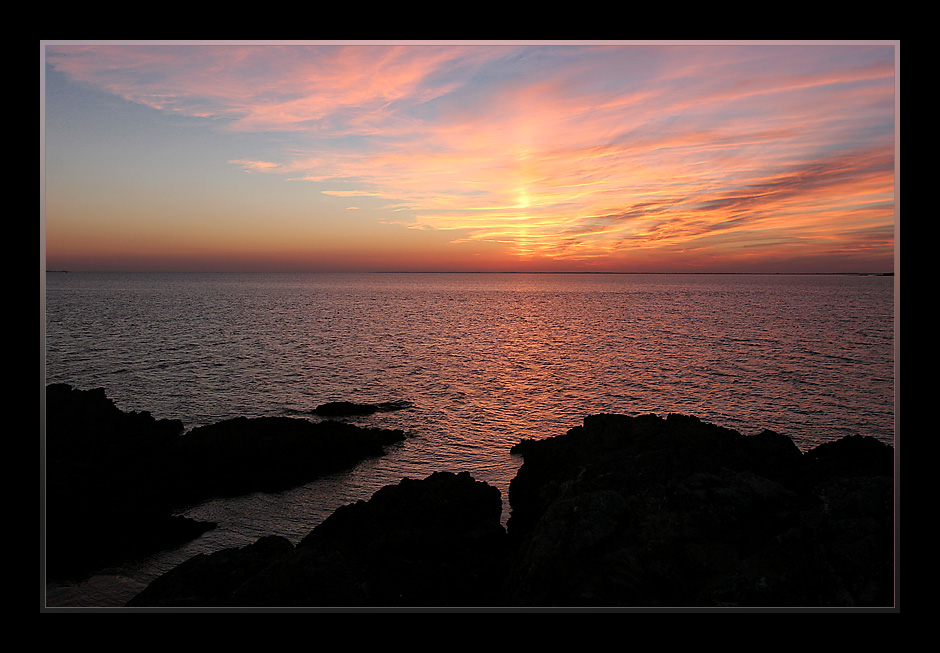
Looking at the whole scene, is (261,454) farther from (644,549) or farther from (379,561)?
(644,549)

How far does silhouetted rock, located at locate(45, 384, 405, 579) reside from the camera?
923 cm

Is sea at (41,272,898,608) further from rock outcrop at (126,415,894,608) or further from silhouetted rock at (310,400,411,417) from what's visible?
rock outcrop at (126,415,894,608)

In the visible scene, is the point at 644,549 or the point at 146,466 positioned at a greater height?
the point at 644,549

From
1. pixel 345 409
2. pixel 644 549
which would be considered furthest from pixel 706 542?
→ pixel 345 409

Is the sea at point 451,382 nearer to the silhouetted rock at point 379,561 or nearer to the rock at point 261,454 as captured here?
the rock at point 261,454

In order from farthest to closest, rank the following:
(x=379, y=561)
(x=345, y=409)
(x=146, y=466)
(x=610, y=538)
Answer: (x=345, y=409) → (x=146, y=466) → (x=379, y=561) → (x=610, y=538)

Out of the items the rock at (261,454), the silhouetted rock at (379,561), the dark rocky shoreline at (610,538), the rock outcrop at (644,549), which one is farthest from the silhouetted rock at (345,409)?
the rock outcrop at (644,549)

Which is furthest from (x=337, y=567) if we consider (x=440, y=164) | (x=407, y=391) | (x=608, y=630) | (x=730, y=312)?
(x=730, y=312)

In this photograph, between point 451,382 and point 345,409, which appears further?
point 451,382

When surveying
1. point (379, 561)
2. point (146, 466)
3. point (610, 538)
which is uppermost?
point (610, 538)

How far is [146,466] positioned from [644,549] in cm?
1233

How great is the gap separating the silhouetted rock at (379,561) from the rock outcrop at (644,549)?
0.08ft

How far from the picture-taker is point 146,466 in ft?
41.2

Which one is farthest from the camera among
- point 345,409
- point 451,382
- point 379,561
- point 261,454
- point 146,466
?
point 451,382
